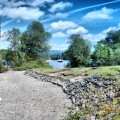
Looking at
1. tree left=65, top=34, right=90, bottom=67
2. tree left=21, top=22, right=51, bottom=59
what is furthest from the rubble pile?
tree left=21, top=22, right=51, bottom=59

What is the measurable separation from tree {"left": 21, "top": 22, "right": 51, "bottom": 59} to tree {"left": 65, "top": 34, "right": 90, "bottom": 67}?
2.96m

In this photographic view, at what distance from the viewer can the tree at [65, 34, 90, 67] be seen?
39344 millimetres

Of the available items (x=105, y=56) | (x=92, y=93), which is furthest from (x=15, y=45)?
(x=92, y=93)

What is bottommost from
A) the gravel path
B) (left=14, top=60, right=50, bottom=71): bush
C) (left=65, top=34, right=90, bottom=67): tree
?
the gravel path

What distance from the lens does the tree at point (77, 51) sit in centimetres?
3934

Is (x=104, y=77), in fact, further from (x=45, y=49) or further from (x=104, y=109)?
(x=45, y=49)

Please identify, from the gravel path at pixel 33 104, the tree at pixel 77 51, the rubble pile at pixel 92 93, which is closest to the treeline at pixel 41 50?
the tree at pixel 77 51

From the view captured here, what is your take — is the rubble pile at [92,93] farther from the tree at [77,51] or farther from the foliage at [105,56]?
the tree at [77,51]

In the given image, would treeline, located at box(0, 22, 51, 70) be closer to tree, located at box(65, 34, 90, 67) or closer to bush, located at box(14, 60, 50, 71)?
bush, located at box(14, 60, 50, 71)

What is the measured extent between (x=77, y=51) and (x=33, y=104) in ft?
91.0

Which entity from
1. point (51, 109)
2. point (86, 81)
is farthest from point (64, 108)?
point (86, 81)

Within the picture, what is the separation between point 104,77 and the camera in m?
18.1

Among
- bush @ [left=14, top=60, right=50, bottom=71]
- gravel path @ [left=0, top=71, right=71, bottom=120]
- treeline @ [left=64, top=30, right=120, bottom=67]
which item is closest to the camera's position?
gravel path @ [left=0, top=71, right=71, bottom=120]

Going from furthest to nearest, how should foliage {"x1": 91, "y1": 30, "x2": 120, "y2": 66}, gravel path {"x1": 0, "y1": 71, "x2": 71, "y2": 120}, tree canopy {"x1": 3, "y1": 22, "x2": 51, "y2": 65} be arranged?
tree canopy {"x1": 3, "y1": 22, "x2": 51, "y2": 65} → foliage {"x1": 91, "y1": 30, "x2": 120, "y2": 66} → gravel path {"x1": 0, "y1": 71, "x2": 71, "y2": 120}
